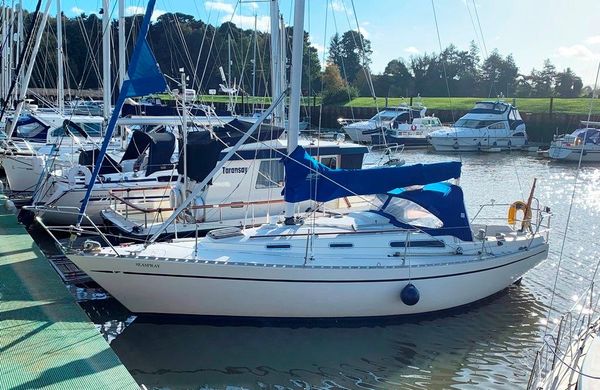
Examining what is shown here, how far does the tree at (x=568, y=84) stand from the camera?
237 feet

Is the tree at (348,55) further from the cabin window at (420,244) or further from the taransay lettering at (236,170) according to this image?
the cabin window at (420,244)

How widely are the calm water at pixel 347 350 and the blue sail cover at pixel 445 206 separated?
1.60 m

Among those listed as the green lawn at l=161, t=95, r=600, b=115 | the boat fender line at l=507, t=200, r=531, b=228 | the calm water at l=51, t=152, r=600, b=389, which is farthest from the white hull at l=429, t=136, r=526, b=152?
the calm water at l=51, t=152, r=600, b=389

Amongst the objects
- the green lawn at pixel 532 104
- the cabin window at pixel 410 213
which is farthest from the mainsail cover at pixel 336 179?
the green lawn at pixel 532 104

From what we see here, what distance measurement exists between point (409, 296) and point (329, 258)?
1532mm

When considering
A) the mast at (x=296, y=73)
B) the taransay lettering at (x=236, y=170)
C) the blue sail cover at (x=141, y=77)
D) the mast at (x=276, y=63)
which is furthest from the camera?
the mast at (x=276, y=63)

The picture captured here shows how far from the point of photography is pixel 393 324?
35.1 ft

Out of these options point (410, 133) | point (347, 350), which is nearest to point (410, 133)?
point (410, 133)

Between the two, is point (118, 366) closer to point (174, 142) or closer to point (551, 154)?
point (174, 142)

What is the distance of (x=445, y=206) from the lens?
1116 centimetres

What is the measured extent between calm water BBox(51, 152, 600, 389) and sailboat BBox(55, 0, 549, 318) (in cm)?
36

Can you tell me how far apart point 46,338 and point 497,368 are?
6.79 m

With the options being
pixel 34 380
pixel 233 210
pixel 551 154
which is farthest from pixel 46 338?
pixel 551 154

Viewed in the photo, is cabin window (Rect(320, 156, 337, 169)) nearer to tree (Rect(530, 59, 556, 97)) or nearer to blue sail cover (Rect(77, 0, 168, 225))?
blue sail cover (Rect(77, 0, 168, 225))
